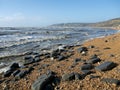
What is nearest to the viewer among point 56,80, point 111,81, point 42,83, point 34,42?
point 111,81

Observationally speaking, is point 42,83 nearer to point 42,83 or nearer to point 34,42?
point 42,83

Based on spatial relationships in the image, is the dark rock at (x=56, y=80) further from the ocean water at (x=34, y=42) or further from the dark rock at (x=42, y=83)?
the ocean water at (x=34, y=42)

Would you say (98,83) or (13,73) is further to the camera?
(13,73)

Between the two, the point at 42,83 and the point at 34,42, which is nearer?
the point at 42,83

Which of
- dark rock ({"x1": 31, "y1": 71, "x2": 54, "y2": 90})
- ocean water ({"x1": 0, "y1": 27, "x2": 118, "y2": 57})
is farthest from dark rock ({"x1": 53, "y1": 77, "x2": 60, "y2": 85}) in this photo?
ocean water ({"x1": 0, "y1": 27, "x2": 118, "y2": 57})

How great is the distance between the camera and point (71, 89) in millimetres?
7621

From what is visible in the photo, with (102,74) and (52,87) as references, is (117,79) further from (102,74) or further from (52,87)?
(52,87)

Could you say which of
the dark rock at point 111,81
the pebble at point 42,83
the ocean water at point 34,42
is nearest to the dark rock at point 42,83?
the pebble at point 42,83

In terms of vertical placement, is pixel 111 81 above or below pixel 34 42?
above

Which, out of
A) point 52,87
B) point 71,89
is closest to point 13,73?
point 52,87

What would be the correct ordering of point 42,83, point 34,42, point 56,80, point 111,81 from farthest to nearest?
point 34,42 → point 56,80 → point 42,83 → point 111,81

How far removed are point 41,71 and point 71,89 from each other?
126 inches

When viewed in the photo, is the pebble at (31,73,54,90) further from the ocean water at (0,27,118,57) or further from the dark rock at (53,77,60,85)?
the ocean water at (0,27,118,57)

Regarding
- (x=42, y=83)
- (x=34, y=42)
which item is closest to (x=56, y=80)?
(x=42, y=83)
